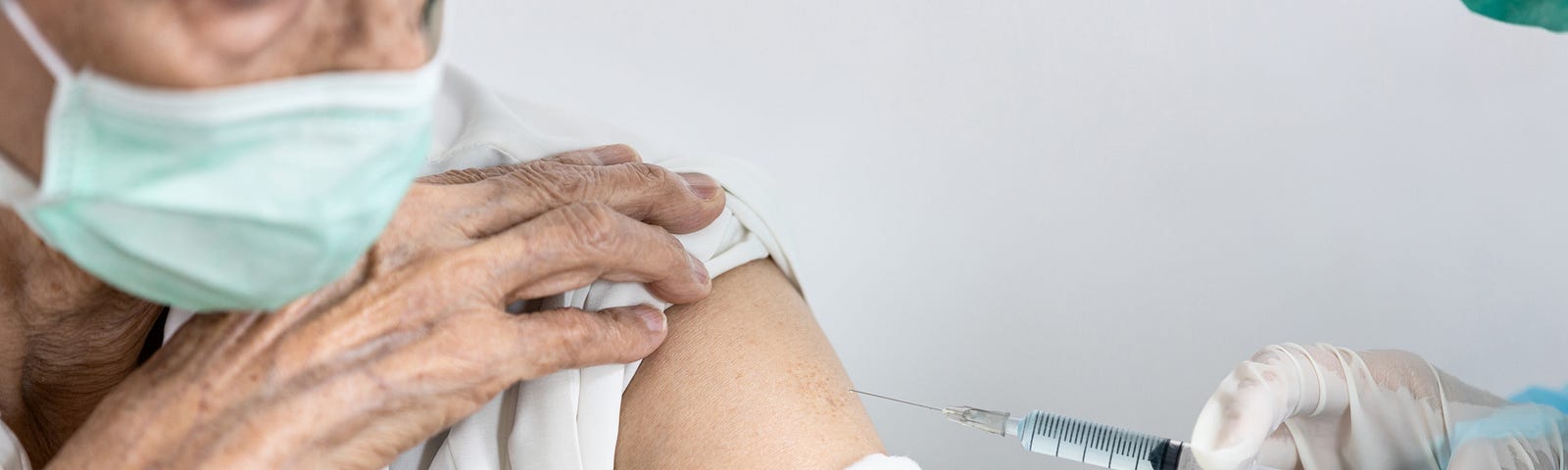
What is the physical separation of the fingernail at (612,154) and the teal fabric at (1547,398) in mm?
1009

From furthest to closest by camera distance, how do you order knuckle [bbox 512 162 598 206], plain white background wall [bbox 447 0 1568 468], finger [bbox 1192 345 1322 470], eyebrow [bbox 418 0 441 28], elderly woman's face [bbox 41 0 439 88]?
plain white background wall [bbox 447 0 1568 468]
knuckle [bbox 512 162 598 206]
finger [bbox 1192 345 1322 470]
eyebrow [bbox 418 0 441 28]
elderly woman's face [bbox 41 0 439 88]

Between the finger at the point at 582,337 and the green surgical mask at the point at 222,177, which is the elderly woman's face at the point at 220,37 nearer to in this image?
the green surgical mask at the point at 222,177

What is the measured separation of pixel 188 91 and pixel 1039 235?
125 centimetres

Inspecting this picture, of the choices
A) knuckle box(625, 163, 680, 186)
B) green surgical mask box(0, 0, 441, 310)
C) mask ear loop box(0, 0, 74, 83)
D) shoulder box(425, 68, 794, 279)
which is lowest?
shoulder box(425, 68, 794, 279)

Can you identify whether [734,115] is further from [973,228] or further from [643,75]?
[973,228]

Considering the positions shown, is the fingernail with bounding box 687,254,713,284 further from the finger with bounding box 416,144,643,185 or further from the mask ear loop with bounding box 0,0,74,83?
the mask ear loop with bounding box 0,0,74,83

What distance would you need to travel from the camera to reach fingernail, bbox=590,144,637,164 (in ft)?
4.12

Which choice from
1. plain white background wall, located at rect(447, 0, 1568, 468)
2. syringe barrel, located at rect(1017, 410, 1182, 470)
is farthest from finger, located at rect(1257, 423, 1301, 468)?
plain white background wall, located at rect(447, 0, 1568, 468)

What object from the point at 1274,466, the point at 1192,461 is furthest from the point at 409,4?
the point at 1274,466

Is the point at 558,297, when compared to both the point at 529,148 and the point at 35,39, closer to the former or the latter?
the point at 529,148

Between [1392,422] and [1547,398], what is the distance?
0.21 m

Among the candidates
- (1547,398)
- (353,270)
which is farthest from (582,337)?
(1547,398)

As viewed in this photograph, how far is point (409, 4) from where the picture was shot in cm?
81

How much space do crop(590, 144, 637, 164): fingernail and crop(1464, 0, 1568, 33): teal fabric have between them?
882 mm
